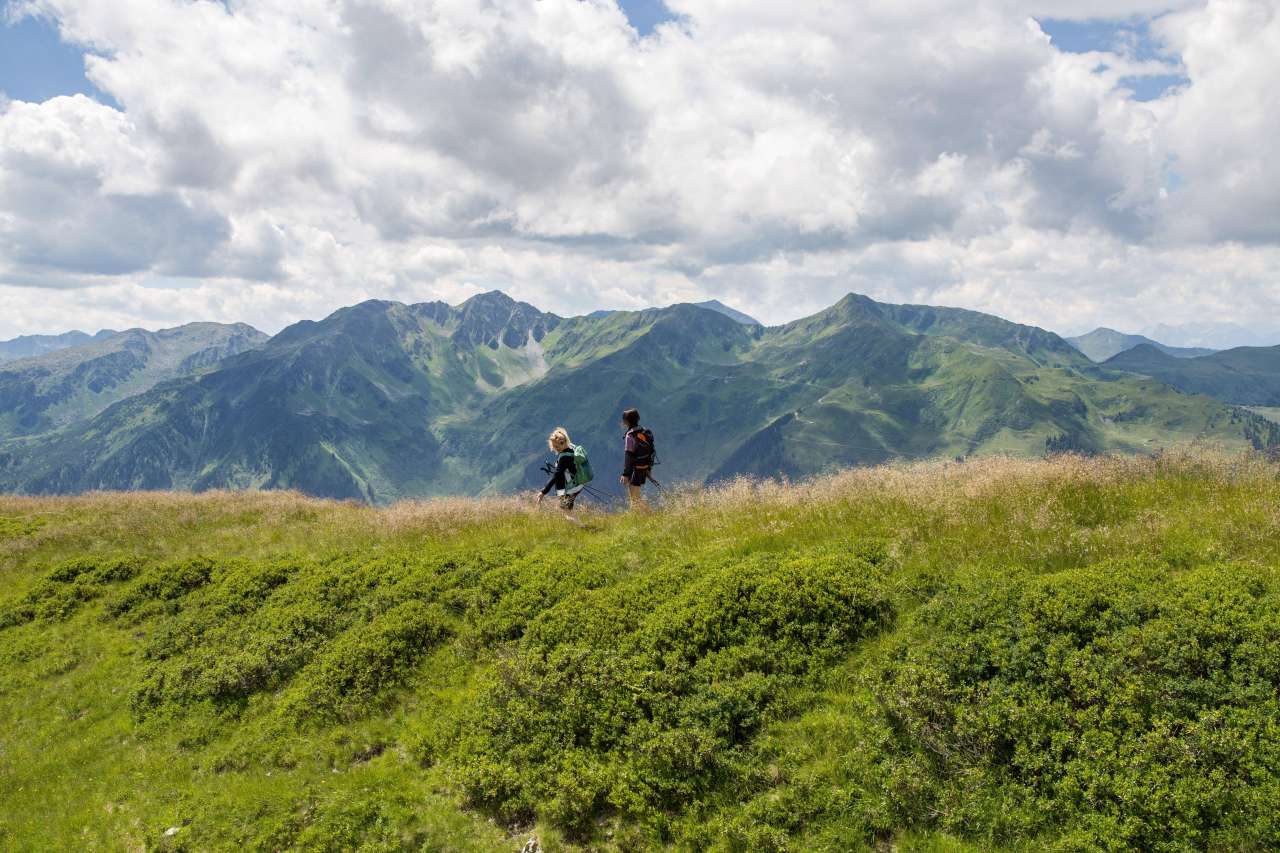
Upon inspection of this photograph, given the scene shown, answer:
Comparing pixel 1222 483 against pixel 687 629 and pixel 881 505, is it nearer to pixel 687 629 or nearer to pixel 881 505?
pixel 881 505

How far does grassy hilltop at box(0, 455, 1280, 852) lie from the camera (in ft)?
21.9

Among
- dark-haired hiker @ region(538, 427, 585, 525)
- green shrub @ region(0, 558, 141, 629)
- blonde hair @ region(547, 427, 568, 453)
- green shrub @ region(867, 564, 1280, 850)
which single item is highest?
blonde hair @ region(547, 427, 568, 453)

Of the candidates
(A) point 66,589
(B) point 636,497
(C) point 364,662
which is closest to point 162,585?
(A) point 66,589

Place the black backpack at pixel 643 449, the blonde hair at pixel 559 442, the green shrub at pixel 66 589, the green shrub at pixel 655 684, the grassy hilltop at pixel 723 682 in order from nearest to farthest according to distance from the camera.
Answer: the grassy hilltop at pixel 723 682 → the green shrub at pixel 655 684 → the green shrub at pixel 66 589 → the black backpack at pixel 643 449 → the blonde hair at pixel 559 442

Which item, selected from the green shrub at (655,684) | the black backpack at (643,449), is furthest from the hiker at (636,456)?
the green shrub at (655,684)

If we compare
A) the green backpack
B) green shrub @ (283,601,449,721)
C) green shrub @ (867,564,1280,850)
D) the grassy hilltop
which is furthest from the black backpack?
green shrub @ (867,564,1280,850)

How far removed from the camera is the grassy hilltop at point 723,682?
6.68m

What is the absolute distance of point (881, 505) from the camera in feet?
42.8

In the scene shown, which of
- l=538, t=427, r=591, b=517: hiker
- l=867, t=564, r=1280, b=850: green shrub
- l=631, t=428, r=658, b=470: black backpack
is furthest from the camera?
l=631, t=428, r=658, b=470: black backpack

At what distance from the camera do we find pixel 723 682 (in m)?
8.98

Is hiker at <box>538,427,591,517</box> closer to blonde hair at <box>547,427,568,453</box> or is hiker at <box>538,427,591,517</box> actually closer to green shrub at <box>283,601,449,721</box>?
blonde hair at <box>547,427,568,453</box>

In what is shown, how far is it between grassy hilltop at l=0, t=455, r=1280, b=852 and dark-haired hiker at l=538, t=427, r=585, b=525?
7.10 ft

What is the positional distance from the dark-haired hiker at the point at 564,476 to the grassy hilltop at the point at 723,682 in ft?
7.10

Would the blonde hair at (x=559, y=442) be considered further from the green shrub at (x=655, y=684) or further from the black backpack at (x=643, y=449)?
the green shrub at (x=655, y=684)
